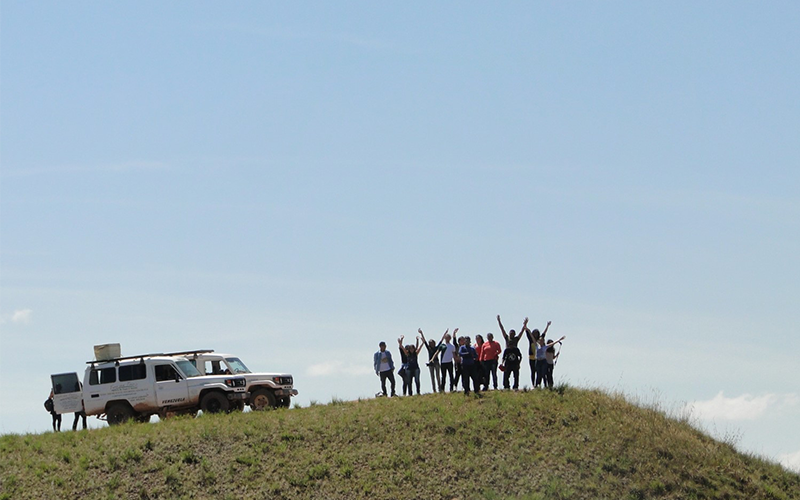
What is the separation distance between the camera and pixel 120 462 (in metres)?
26.8

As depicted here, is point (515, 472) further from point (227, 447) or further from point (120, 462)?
point (120, 462)

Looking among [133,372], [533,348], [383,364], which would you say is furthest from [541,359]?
[133,372]

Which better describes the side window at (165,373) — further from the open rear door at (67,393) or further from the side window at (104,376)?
the open rear door at (67,393)

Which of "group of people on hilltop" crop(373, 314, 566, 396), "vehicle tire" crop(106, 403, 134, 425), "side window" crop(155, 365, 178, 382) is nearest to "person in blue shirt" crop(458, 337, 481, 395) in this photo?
"group of people on hilltop" crop(373, 314, 566, 396)

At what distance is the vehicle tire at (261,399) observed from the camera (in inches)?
1241

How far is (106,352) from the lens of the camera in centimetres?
3225

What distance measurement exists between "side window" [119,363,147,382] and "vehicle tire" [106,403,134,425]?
0.88m

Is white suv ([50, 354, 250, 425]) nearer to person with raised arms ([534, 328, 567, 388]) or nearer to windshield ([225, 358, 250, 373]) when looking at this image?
windshield ([225, 358, 250, 373])

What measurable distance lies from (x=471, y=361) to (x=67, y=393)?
13.6 metres

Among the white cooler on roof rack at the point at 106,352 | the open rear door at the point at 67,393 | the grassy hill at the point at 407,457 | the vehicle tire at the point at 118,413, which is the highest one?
the white cooler on roof rack at the point at 106,352

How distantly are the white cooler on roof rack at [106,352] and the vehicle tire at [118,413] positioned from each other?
5.64ft

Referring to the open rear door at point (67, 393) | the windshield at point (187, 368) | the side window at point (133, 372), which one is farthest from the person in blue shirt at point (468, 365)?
the open rear door at point (67, 393)

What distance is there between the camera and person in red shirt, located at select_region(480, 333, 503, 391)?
99.5ft

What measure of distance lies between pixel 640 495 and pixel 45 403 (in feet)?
66.1
